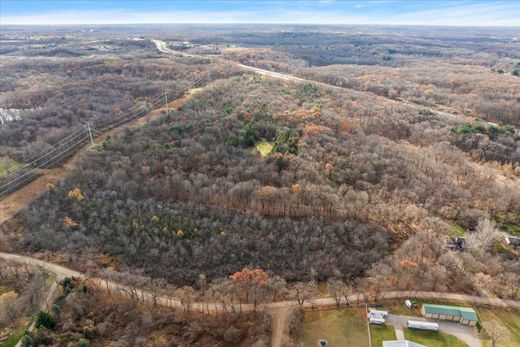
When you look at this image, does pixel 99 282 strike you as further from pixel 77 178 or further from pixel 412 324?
pixel 412 324

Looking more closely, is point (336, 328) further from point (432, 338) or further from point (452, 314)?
point (452, 314)

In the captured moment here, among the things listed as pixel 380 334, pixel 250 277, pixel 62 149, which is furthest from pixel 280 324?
pixel 62 149

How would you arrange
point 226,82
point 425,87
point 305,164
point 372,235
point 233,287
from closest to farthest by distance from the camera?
point 233,287, point 372,235, point 305,164, point 226,82, point 425,87

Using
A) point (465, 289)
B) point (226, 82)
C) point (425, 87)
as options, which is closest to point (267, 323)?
point (465, 289)

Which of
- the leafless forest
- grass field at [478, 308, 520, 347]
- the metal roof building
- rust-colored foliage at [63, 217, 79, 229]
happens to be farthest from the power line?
grass field at [478, 308, 520, 347]

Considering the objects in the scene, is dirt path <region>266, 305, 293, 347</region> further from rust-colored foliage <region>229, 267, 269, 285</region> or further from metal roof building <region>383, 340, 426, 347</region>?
metal roof building <region>383, 340, 426, 347</region>

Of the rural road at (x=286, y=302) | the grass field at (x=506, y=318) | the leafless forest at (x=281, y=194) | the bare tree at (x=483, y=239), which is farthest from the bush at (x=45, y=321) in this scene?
the bare tree at (x=483, y=239)
